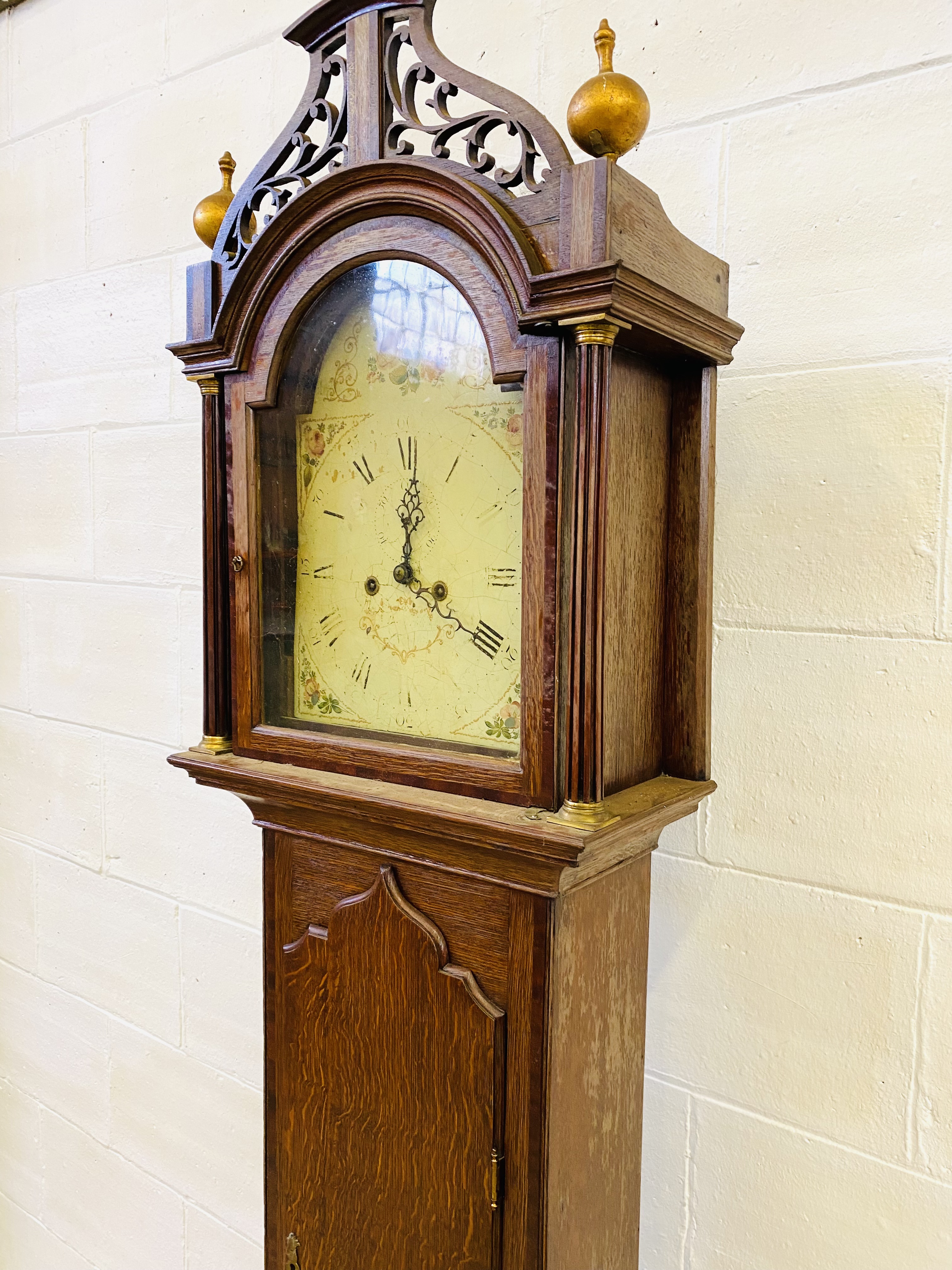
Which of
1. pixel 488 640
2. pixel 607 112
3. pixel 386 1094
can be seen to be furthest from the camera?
pixel 386 1094

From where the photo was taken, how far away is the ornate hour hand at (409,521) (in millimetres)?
786

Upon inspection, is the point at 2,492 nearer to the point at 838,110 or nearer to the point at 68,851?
the point at 68,851

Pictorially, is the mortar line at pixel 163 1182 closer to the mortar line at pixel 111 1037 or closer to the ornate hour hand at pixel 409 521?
the mortar line at pixel 111 1037

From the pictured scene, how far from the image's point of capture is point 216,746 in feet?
3.00

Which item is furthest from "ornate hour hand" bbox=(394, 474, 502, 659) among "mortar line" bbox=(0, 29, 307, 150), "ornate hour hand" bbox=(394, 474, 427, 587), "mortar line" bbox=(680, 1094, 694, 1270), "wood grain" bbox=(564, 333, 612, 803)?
"mortar line" bbox=(0, 29, 307, 150)

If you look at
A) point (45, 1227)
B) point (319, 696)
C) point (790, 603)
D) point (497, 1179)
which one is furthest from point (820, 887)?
point (45, 1227)

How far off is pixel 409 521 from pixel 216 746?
1.02 feet

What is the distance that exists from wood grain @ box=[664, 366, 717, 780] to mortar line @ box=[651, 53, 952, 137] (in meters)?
0.26

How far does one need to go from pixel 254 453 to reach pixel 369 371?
0.47 ft

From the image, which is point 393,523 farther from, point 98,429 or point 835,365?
point 98,429

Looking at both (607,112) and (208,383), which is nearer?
(607,112)

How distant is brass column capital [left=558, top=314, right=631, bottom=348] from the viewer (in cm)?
65

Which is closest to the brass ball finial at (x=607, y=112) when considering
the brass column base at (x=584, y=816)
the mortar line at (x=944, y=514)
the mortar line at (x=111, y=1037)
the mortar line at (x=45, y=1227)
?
the mortar line at (x=944, y=514)

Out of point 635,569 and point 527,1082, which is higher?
point 635,569
